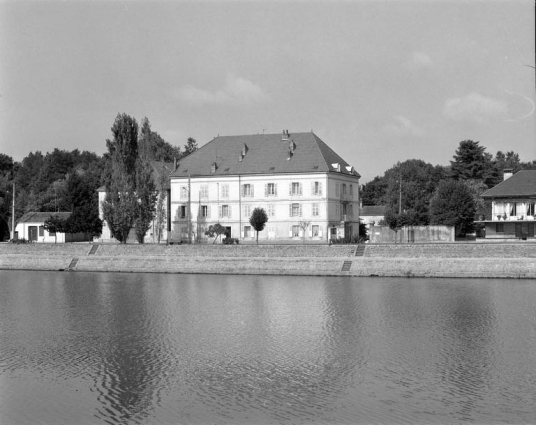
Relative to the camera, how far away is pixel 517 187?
70.7 metres

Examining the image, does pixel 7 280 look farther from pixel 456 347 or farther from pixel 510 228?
pixel 510 228

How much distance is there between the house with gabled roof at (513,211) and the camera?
224 ft

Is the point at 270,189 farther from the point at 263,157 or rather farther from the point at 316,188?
the point at 316,188

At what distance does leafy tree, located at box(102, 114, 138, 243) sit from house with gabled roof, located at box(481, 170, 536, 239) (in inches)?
1459

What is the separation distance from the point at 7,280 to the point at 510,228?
49.3m

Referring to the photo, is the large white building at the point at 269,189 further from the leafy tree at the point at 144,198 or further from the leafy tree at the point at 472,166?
the leafy tree at the point at 472,166

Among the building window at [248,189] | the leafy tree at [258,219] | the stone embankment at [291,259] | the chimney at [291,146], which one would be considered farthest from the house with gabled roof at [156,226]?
the chimney at [291,146]

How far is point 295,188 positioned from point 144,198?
1632 cm

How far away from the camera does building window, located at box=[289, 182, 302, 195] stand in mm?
70562

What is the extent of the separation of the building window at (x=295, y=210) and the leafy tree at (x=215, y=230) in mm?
7760

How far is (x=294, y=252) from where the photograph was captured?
53.4 m

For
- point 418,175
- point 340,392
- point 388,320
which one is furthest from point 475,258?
point 418,175

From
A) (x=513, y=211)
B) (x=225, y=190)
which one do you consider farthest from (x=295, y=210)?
(x=513, y=211)

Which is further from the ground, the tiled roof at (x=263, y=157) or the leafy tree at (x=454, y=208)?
the tiled roof at (x=263, y=157)
